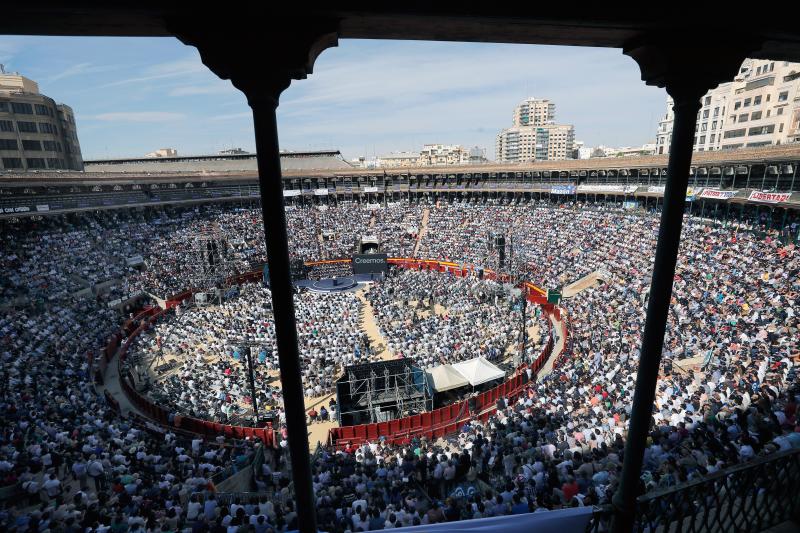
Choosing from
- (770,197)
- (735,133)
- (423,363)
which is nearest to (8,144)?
(423,363)

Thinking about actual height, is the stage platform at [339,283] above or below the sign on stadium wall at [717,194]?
below

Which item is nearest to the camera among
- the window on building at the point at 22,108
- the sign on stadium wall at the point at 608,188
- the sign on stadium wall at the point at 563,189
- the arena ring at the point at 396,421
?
the arena ring at the point at 396,421

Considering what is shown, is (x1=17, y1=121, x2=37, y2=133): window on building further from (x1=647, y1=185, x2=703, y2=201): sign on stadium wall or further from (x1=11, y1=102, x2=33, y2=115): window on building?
(x1=647, y1=185, x2=703, y2=201): sign on stadium wall

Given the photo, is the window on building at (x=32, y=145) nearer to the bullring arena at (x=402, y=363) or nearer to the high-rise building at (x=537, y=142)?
the bullring arena at (x=402, y=363)

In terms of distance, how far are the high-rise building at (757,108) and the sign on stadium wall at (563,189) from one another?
12.2 m

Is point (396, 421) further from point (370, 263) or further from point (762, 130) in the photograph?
point (762, 130)

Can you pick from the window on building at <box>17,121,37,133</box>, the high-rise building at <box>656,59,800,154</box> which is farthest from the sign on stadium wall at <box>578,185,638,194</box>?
the window on building at <box>17,121,37,133</box>

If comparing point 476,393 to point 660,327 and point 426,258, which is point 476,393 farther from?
point 426,258

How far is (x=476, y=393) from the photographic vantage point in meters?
16.0

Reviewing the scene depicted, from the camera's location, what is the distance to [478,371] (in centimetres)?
1606

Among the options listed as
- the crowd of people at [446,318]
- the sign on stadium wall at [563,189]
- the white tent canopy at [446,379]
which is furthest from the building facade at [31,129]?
the sign on stadium wall at [563,189]

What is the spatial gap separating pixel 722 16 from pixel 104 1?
3699 mm

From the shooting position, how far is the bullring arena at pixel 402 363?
8.72 metres

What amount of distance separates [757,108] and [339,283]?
5227 centimetres
